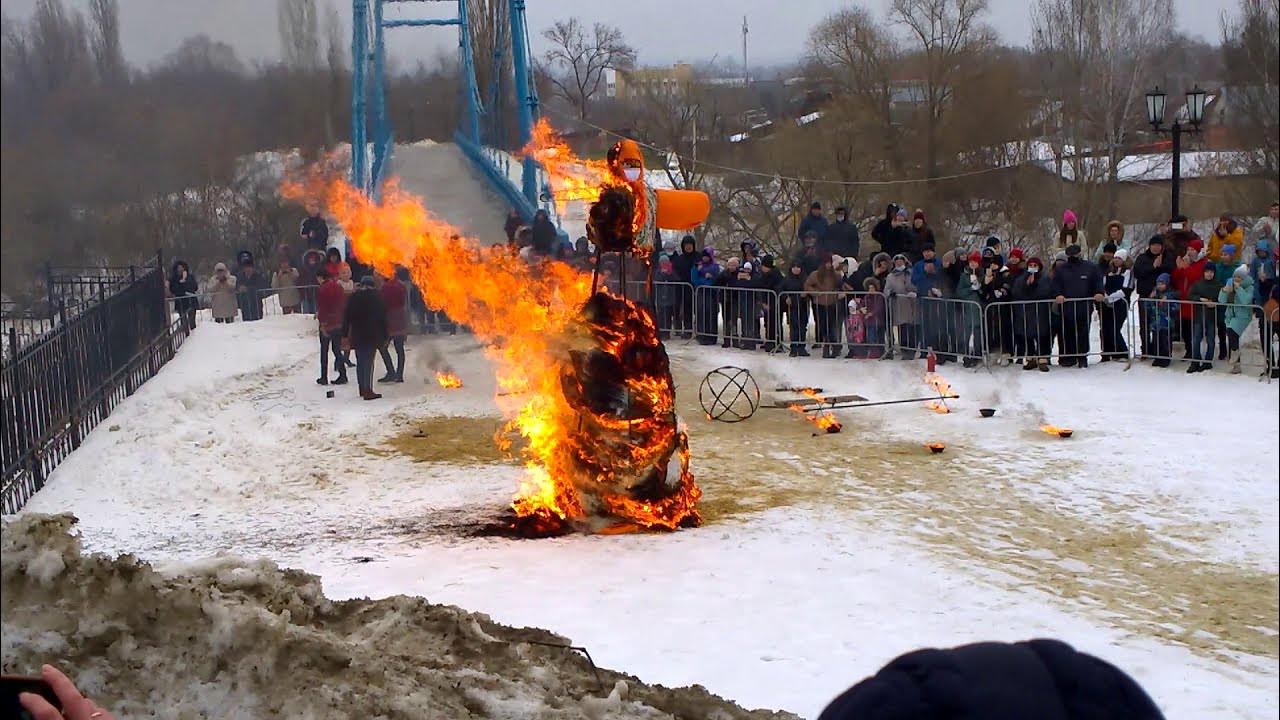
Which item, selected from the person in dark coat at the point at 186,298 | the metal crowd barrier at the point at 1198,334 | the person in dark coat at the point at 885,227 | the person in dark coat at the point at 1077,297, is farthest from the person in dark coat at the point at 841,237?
the person in dark coat at the point at 186,298

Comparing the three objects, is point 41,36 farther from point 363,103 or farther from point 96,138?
point 363,103

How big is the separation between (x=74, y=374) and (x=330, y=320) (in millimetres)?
3849

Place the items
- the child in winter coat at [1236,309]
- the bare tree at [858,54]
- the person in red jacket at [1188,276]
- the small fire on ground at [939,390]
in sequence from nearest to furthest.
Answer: the child in winter coat at [1236,309], the person in red jacket at [1188,276], the small fire on ground at [939,390], the bare tree at [858,54]

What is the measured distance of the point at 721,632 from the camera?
5445 mm

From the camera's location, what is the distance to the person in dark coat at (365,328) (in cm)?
1243

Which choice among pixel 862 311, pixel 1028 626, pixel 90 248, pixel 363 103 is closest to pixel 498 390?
pixel 862 311

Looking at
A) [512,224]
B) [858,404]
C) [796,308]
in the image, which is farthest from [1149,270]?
[512,224]

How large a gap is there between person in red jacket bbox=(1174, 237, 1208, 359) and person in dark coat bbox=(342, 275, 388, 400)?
793 cm

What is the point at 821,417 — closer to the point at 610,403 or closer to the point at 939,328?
the point at 939,328

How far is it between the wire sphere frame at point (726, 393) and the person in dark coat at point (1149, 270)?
3.70m

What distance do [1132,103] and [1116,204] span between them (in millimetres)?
3144

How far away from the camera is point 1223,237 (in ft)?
30.9

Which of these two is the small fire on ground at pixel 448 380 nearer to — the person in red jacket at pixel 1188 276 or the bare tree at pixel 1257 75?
the person in red jacket at pixel 1188 276

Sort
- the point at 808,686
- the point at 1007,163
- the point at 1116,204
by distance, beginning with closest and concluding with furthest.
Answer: the point at 808,686 < the point at 1116,204 < the point at 1007,163
